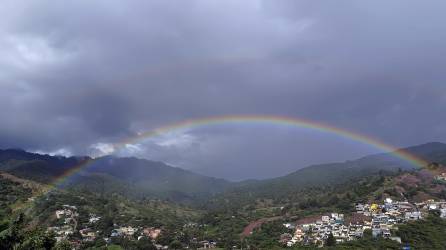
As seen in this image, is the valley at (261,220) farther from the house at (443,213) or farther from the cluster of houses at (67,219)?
the house at (443,213)

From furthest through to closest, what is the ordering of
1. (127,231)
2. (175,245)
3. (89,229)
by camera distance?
(127,231), (89,229), (175,245)

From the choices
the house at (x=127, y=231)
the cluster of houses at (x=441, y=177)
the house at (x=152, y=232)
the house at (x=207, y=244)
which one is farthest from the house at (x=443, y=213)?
the house at (x=127, y=231)

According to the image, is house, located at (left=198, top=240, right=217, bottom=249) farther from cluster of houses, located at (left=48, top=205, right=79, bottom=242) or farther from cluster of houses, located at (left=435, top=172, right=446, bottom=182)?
cluster of houses, located at (left=435, top=172, right=446, bottom=182)

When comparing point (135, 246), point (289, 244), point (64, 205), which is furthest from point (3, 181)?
point (289, 244)

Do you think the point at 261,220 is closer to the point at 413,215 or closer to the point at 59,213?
the point at 413,215

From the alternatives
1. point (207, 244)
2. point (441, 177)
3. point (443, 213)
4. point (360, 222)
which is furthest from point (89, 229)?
point (441, 177)

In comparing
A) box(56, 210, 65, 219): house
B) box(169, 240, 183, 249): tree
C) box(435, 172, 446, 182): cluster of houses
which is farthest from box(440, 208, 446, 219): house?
box(56, 210, 65, 219): house

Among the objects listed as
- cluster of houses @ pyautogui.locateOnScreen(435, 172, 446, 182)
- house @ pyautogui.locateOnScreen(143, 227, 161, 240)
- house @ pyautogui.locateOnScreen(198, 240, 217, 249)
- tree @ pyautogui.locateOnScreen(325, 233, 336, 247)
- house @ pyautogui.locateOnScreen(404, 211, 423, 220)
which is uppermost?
cluster of houses @ pyautogui.locateOnScreen(435, 172, 446, 182)

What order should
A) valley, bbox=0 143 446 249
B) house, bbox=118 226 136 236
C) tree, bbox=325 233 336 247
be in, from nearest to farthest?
tree, bbox=325 233 336 247
valley, bbox=0 143 446 249
house, bbox=118 226 136 236
